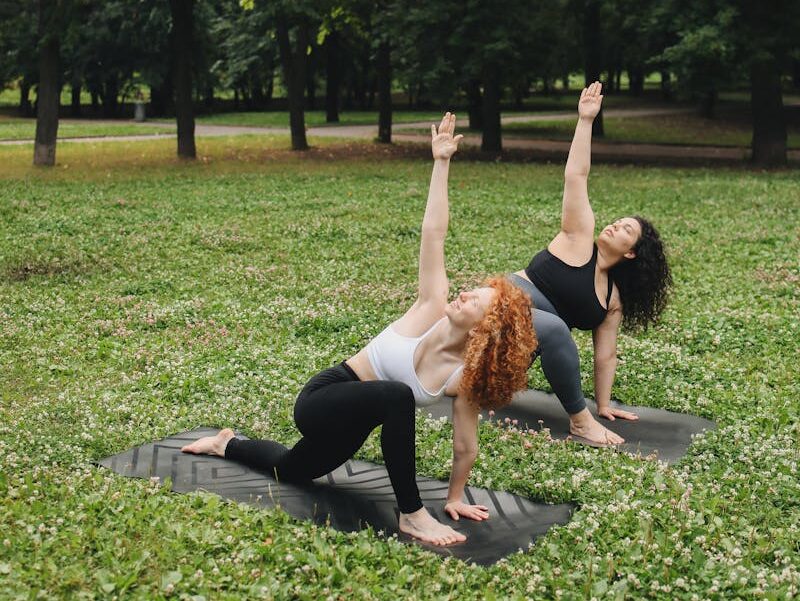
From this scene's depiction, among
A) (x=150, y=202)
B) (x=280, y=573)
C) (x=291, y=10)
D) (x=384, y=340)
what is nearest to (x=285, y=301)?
(x=384, y=340)

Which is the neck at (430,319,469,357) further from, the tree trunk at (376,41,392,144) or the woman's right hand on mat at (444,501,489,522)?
the tree trunk at (376,41,392,144)

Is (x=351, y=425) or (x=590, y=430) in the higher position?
(x=351, y=425)

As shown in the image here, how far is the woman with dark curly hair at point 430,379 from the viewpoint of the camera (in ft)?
17.7

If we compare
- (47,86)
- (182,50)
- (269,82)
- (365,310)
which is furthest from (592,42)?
(269,82)

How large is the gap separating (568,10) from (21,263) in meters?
25.0

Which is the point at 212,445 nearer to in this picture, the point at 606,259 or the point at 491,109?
the point at 606,259

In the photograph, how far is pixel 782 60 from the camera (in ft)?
74.7

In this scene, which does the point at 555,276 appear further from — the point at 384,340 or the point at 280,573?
the point at 280,573

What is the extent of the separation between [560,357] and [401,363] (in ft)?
6.33

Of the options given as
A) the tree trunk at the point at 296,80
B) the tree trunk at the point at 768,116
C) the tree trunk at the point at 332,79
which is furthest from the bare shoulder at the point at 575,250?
the tree trunk at the point at 332,79

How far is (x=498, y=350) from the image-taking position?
5367 millimetres

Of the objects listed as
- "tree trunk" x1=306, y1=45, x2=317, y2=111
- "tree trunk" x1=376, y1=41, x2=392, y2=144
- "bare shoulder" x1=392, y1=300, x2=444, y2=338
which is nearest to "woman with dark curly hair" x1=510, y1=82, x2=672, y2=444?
"bare shoulder" x1=392, y1=300, x2=444, y2=338

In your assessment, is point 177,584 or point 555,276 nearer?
point 177,584

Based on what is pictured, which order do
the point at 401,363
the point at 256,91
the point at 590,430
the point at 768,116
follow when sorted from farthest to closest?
the point at 256,91
the point at 768,116
the point at 590,430
the point at 401,363
